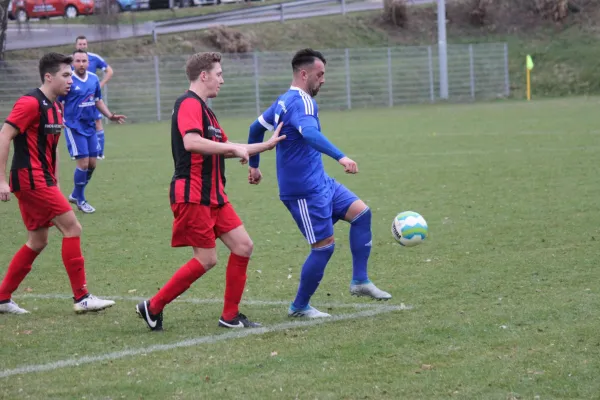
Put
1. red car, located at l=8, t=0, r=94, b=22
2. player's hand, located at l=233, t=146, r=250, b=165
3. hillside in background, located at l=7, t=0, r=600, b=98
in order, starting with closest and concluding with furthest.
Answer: player's hand, located at l=233, t=146, r=250, b=165 → hillside in background, located at l=7, t=0, r=600, b=98 → red car, located at l=8, t=0, r=94, b=22

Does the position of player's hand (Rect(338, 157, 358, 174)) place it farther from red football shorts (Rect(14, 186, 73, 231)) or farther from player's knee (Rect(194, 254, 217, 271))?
red football shorts (Rect(14, 186, 73, 231))

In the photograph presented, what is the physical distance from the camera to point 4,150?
684cm

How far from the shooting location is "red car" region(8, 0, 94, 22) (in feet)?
137

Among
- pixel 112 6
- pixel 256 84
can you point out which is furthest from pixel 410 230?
pixel 112 6

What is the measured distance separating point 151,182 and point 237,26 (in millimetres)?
27851

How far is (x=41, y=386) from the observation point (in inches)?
204

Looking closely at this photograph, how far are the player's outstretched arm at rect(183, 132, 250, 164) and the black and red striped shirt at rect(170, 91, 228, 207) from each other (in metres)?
0.08

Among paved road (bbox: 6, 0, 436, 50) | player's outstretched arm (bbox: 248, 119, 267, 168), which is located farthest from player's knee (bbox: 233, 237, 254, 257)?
paved road (bbox: 6, 0, 436, 50)

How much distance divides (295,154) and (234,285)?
107 centimetres

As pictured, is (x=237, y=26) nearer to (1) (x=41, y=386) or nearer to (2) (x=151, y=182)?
(2) (x=151, y=182)

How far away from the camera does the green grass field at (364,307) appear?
5113mm

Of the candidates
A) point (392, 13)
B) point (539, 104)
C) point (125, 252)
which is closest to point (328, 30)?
point (392, 13)

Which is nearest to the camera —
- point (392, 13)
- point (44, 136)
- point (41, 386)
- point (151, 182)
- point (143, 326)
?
point (41, 386)

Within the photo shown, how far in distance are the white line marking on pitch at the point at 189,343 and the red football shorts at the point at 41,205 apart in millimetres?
1626
